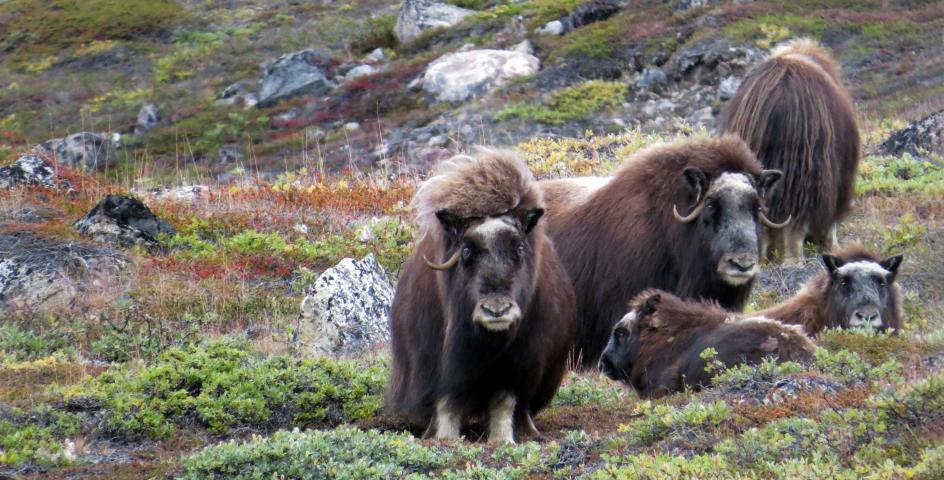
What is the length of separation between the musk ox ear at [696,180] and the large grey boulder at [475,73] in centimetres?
2526

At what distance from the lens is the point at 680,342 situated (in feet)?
29.2

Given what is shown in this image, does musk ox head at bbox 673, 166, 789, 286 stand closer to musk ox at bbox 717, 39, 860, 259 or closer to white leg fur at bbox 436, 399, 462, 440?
white leg fur at bbox 436, 399, 462, 440

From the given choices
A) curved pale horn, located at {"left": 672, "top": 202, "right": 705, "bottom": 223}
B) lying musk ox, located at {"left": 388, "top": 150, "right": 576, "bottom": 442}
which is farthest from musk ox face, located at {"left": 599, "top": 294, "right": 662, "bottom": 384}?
lying musk ox, located at {"left": 388, "top": 150, "right": 576, "bottom": 442}

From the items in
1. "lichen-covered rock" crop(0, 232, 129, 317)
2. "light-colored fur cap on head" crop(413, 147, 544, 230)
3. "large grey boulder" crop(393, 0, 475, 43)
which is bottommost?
"large grey boulder" crop(393, 0, 475, 43)

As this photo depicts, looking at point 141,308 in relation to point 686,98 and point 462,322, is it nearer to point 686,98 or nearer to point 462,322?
point 462,322

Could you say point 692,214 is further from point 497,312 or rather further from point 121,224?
point 121,224

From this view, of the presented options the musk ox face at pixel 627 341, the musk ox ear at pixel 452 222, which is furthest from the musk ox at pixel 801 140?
the musk ox ear at pixel 452 222

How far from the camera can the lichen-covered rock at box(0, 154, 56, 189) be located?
1723 centimetres

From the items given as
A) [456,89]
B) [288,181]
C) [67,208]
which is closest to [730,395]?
[67,208]

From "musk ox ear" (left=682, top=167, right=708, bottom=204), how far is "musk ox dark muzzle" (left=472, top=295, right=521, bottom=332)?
280 cm

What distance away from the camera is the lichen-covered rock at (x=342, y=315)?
11.7 metres

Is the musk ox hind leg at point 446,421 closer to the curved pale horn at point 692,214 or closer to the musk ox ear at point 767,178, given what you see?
the curved pale horn at point 692,214

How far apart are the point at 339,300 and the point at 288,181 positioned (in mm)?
7987

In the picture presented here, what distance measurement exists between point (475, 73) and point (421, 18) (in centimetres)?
913
